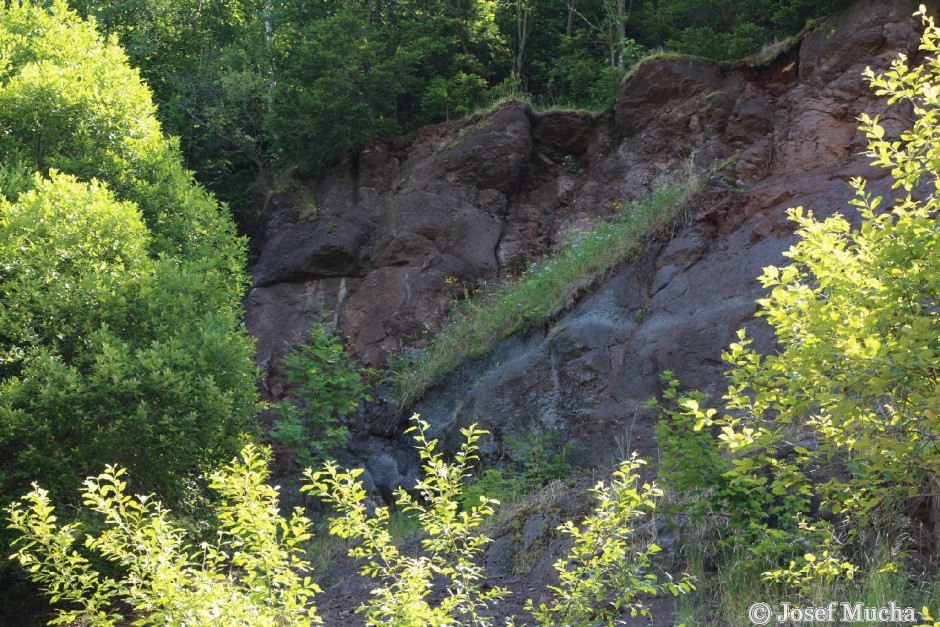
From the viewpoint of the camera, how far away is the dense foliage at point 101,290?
7480 millimetres

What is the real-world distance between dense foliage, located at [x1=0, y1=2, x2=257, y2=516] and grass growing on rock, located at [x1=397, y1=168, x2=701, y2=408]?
3736mm

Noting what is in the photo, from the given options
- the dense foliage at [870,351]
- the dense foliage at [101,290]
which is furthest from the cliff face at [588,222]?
the dense foliage at [870,351]

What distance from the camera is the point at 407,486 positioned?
1234cm

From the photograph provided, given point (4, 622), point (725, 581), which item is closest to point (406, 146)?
point (4, 622)

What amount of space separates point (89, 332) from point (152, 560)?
193 inches

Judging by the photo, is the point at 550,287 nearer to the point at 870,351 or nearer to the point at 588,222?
the point at 588,222

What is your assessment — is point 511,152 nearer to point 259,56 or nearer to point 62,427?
point 259,56

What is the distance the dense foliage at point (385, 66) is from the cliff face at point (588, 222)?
89 centimetres

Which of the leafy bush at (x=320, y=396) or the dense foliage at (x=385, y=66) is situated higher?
the dense foliage at (x=385, y=66)

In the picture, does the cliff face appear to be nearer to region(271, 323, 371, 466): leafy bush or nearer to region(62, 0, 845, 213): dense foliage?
region(62, 0, 845, 213): dense foliage

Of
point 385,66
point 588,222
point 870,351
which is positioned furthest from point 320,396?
point 870,351

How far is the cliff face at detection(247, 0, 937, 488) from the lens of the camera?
10.5 meters

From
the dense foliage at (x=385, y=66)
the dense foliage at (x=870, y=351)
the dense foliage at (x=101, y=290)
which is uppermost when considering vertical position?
the dense foliage at (x=385, y=66)

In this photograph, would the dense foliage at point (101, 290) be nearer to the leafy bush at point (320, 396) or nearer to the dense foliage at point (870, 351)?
the leafy bush at point (320, 396)
